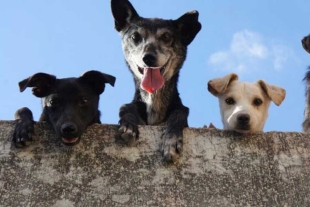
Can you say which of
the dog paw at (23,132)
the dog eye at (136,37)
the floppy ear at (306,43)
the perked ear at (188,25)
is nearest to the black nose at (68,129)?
the dog paw at (23,132)

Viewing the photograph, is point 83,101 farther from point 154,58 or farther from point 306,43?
point 306,43

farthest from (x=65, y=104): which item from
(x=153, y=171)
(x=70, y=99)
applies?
(x=153, y=171)

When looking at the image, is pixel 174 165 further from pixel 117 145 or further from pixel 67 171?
pixel 67 171

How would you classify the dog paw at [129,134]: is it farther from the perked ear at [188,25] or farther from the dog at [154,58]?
the perked ear at [188,25]

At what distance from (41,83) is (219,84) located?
200 centimetres

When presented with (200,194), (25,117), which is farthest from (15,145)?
(200,194)

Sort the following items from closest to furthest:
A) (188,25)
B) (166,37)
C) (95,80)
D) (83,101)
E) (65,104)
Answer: (65,104) → (83,101) → (95,80) → (166,37) → (188,25)

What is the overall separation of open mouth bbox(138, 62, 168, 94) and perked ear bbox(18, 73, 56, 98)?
1192 mm

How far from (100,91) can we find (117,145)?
84cm

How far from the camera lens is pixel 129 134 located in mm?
5285

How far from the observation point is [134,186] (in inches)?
196

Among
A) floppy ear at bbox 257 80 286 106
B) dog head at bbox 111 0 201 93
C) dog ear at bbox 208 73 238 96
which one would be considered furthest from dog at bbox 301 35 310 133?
dog head at bbox 111 0 201 93

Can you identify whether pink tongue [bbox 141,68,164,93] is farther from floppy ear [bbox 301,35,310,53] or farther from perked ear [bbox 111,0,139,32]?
floppy ear [bbox 301,35,310,53]

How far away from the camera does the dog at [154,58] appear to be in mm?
6488
